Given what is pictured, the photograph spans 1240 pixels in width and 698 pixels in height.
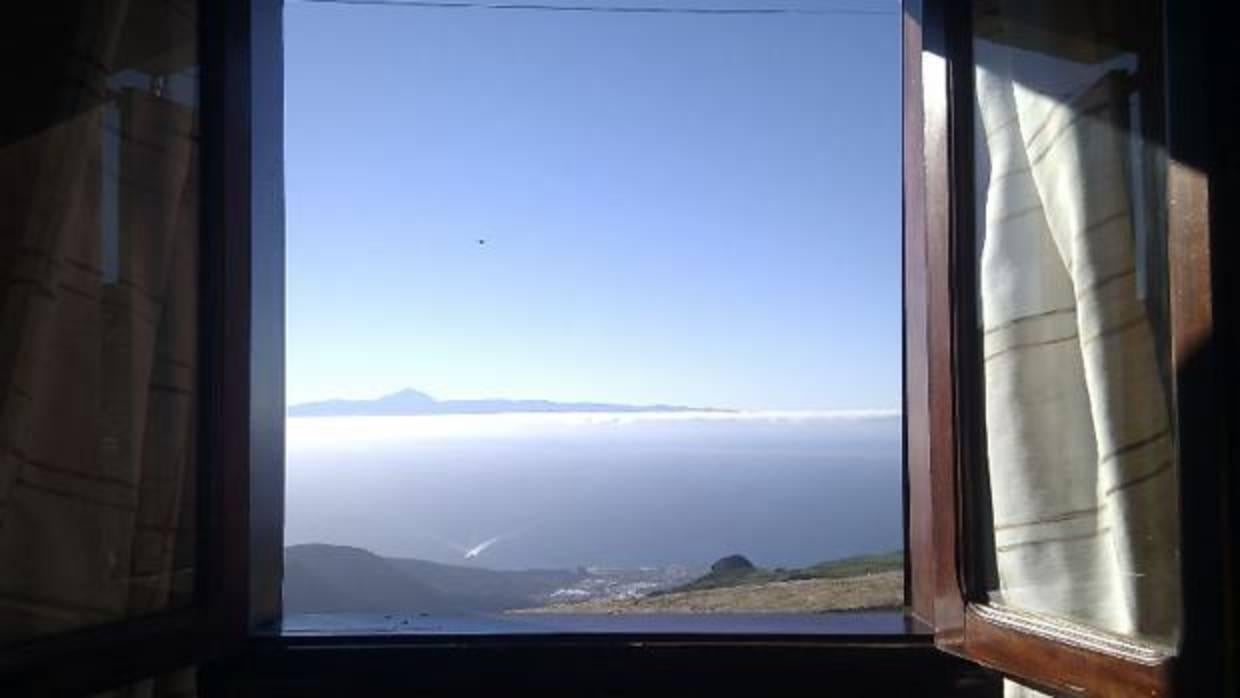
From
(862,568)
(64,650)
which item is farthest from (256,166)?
(862,568)

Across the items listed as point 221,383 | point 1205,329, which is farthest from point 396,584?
point 1205,329

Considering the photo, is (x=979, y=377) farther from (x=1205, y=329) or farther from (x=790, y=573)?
(x=790, y=573)

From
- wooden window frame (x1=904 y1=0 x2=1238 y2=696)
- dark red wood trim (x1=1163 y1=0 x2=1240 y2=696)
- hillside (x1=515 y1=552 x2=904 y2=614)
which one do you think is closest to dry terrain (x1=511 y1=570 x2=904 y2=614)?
hillside (x1=515 y1=552 x2=904 y2=614)

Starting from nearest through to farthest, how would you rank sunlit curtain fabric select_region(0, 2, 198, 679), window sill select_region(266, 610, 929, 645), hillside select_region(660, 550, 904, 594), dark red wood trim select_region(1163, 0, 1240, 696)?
dark red wood trim select_region(1163, 0, 1240, 696) < sunlit curtain fabric select_region(0, 2, 198, 679) < window sill select_region(266, 610, 929, 645) < hillside select_region(660, 550, 904, 594)

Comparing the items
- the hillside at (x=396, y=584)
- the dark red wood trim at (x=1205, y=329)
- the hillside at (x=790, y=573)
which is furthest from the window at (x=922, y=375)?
the hillside at (x=790, y=573)

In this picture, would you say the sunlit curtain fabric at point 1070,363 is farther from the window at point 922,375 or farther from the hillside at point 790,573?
the hillside at point 790,573

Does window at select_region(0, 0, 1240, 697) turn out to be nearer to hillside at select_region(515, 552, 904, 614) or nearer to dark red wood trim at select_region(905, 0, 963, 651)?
dark red wood trim at select_region(905, 0, 963, 651)
